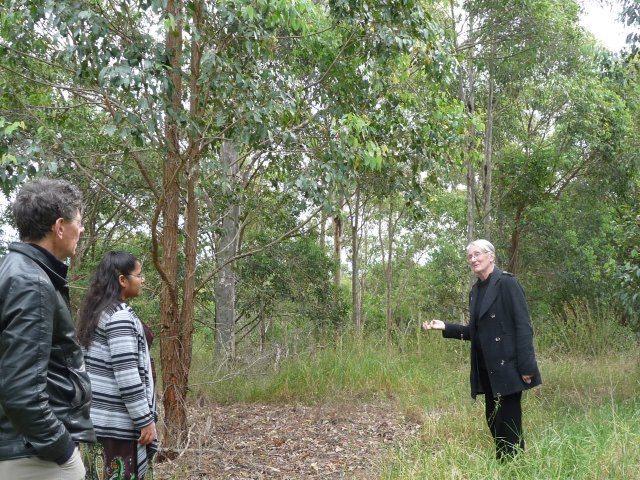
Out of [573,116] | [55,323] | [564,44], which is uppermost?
[564,44]

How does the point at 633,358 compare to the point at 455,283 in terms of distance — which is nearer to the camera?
the point at 633,358

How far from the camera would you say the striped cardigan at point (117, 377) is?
3.33 metres

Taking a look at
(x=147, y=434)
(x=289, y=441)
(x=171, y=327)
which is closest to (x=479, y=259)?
(x=147, y=434)

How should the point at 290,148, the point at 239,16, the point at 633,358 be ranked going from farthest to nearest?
the point at 633,358
the point at 290,148
the point at 239,16

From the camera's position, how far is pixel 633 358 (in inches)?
345

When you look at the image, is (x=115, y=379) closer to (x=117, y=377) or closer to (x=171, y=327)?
(x=117, y=377)

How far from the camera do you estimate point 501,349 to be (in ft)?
14.5

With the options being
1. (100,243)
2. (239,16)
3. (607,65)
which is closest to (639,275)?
(607,65)

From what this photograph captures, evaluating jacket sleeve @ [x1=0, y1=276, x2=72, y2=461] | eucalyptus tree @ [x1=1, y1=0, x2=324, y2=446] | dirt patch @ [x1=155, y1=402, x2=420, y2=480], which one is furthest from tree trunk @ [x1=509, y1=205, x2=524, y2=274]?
jacket sleeve @ [x1=0, y1=276, x2=72, y2=461]

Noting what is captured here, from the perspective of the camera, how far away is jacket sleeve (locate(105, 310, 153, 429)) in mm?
3320

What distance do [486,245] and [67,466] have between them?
321 cm

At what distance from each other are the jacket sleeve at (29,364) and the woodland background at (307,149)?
237 cm

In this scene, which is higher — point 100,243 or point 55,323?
point 100,243

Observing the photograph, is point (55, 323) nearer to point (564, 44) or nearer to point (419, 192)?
point (419, 192)
